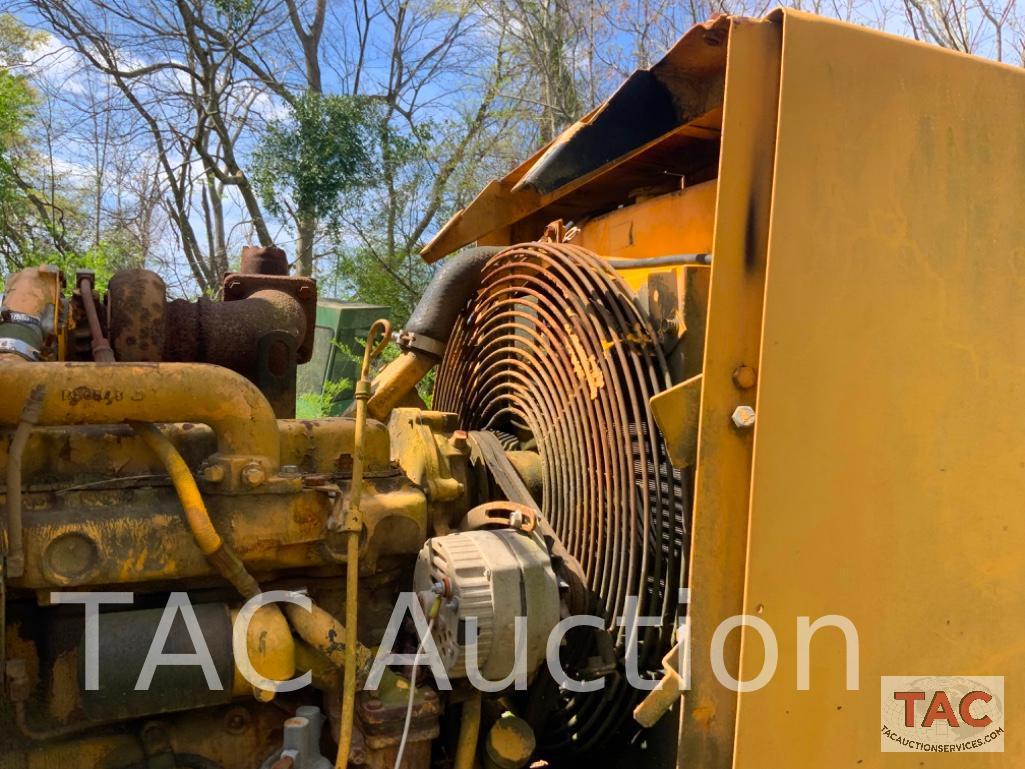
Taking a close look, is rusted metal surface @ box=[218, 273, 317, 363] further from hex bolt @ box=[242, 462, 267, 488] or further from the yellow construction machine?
hex bolt @ box=[242, 462, 267, 488]

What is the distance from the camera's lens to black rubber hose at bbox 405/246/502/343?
2977 millimetres

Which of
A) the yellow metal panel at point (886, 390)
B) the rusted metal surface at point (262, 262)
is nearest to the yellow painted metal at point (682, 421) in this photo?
the yellow metal panel at point (886, 390)

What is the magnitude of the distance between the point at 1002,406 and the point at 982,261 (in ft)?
0.98

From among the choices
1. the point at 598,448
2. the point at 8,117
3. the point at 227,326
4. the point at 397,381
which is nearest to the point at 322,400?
the point at 8,117

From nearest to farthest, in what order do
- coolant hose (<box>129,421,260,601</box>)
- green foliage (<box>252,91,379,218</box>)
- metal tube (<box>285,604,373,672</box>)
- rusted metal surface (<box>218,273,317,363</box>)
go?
1. coolant hose (<box>129,421,260,601</box>)
2. metal tube (<box>285,604,373,672</box>)
3. rusted metal surface (<box>218,273,317,363</box>)
4. green foliage (<box>252,91,379,218</box>)

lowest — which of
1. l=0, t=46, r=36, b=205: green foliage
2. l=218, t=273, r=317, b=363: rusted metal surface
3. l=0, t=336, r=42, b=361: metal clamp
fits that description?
l=0, t=336, r=42, b=361: metal clamp

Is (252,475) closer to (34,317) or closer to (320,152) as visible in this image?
(34,317)

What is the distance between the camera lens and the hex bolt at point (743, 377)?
1653 mm

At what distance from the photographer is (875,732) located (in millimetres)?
1737

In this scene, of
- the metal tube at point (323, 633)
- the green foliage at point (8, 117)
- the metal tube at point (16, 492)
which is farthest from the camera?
the green foliage at point (8, 117)

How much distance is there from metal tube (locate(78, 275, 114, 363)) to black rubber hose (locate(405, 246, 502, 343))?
109cm

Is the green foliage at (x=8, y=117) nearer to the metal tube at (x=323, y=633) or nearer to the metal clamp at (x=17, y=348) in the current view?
the metal clamp at (x=17, y=348)

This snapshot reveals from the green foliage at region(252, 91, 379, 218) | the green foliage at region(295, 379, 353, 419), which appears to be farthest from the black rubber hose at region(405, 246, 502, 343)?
the green foliage at region(252, 91, 379, 218)

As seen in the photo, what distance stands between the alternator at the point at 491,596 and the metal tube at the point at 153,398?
43 cm
